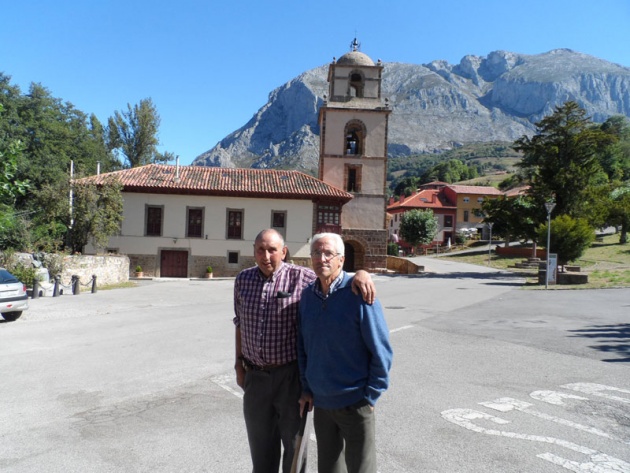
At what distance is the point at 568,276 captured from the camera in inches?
927

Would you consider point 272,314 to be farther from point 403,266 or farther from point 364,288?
point 403,266

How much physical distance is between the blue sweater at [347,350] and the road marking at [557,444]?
2143mm

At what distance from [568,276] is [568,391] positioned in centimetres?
1943

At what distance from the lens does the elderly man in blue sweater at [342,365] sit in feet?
9.62

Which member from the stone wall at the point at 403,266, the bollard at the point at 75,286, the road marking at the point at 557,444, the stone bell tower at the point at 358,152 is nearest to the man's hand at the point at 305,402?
the road marking at the point at 557,444

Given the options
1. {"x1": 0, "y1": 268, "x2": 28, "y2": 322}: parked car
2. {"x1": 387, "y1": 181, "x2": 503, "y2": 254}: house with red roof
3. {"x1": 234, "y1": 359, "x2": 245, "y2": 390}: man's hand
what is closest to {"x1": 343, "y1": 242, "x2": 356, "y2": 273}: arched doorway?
{"x1": 0, "y1": 268, "x2": 28, "y2": 322}: parked car

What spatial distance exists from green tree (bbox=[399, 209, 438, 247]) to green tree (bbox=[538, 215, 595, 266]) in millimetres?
30110

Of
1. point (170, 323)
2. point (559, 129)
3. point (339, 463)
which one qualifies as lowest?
point (170, 323)

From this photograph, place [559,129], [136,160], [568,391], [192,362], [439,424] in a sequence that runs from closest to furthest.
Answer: [439,424] → [568,391] → [192,362] → [559,129] → [136,160]

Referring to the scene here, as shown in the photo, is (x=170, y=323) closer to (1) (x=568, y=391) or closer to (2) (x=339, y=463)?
(1) (x=568, y=391)

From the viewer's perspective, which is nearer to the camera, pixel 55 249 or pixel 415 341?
pixel 415 341

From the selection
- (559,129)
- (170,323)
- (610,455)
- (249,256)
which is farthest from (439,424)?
(559,129)

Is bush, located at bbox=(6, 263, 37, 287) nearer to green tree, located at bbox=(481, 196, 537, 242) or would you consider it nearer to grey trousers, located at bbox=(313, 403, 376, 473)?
grey trousers, located at bbox=(313, 403, 376, 473)

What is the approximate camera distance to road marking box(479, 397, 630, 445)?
15.5ft
